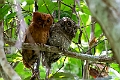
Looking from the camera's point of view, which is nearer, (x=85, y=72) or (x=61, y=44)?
(x=85, y=72)

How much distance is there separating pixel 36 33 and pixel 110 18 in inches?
78.9

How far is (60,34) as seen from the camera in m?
2.53

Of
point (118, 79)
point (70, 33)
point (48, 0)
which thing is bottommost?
point (118, 79)

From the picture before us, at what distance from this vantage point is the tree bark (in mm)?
427

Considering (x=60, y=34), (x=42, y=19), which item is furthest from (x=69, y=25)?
(x=42, y=19)

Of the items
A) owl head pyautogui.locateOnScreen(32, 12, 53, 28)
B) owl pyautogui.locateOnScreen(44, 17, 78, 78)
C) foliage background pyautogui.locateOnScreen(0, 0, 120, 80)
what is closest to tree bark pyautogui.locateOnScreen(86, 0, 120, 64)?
foliage background pyautogui.locateOnScreen(0, 0, 120, 80)

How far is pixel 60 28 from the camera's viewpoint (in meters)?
2.54

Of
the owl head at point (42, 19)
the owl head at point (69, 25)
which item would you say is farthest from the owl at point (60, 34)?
the owl head at point (42, 19)

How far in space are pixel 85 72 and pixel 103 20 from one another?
173 cm

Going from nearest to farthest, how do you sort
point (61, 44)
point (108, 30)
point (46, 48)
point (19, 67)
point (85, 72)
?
1. point (108, 30)
2. point (46, 48)
3. point (85, 72)
4. point (61, 44)
5. point (19, 67)

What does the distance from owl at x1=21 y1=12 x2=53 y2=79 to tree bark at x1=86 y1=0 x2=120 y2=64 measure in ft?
6.11

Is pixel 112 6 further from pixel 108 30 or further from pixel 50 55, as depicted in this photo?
pixel 50 55

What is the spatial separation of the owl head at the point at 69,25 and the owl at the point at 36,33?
0.16 m

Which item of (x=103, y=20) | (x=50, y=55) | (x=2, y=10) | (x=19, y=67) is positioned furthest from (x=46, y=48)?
(x=103, y=20)
